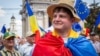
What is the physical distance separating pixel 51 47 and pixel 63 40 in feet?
0.59

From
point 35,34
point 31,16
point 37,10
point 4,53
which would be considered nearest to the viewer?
point 4,53

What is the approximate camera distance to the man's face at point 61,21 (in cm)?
466

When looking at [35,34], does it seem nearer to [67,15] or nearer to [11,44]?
[11,44]

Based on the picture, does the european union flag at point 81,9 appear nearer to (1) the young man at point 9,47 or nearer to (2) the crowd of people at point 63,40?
(1) the young man at point 9,47

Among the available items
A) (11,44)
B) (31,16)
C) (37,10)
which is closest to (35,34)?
(11,44)

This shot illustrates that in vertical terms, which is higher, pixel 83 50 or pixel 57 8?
pixel 57 8

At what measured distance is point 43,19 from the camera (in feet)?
153

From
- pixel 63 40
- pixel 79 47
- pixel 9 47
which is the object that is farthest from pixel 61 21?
pixel 9 47

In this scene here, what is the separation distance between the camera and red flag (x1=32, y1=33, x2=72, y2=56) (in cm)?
464

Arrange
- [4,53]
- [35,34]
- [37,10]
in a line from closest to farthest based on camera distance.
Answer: [4,53] < [35,34] < [37,10]

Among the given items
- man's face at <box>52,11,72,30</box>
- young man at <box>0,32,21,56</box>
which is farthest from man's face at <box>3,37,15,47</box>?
man's face at <box>52,11,72,30</box>


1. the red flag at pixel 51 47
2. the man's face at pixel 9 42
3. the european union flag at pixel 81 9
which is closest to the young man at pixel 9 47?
the man's face at pixel 9 42

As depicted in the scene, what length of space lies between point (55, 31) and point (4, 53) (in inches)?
97.0

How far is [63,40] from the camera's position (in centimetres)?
473
